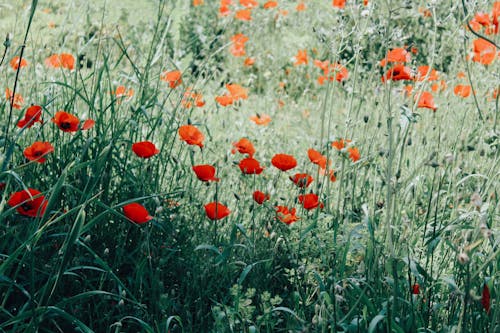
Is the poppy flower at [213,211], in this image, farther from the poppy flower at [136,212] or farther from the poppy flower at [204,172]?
the poppy flower at [136,212]

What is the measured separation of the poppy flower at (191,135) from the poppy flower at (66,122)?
321 mm

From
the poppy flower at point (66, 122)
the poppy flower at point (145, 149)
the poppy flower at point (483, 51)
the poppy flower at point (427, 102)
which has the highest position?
the poppy flower at point (483, 51)

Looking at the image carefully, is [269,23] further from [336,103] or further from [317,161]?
[317,161]

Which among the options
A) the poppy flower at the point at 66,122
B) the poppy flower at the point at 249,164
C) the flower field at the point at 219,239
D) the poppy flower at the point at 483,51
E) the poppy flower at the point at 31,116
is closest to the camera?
the flower field at the point at 219,239

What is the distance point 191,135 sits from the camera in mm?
1887

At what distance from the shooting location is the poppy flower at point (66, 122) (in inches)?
64.0

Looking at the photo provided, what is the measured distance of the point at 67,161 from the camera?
5.90ft

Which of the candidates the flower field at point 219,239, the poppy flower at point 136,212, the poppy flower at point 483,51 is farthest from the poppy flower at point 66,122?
the poppy flower at point 483,51

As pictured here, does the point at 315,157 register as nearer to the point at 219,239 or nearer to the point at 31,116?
the point at 219,239

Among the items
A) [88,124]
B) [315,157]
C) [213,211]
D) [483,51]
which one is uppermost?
[483,51]

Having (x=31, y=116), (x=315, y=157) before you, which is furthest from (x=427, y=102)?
(x=31, y=116)

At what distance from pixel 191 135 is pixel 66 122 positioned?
395 mm

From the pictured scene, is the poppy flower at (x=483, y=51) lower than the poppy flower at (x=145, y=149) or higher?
higher

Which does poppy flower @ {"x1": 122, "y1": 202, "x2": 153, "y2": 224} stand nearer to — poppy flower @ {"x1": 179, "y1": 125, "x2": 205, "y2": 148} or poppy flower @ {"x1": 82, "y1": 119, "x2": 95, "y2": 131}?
poppy flower @ {"x1": 82, "y1": 119, "x2": 95, "y2": 131}
